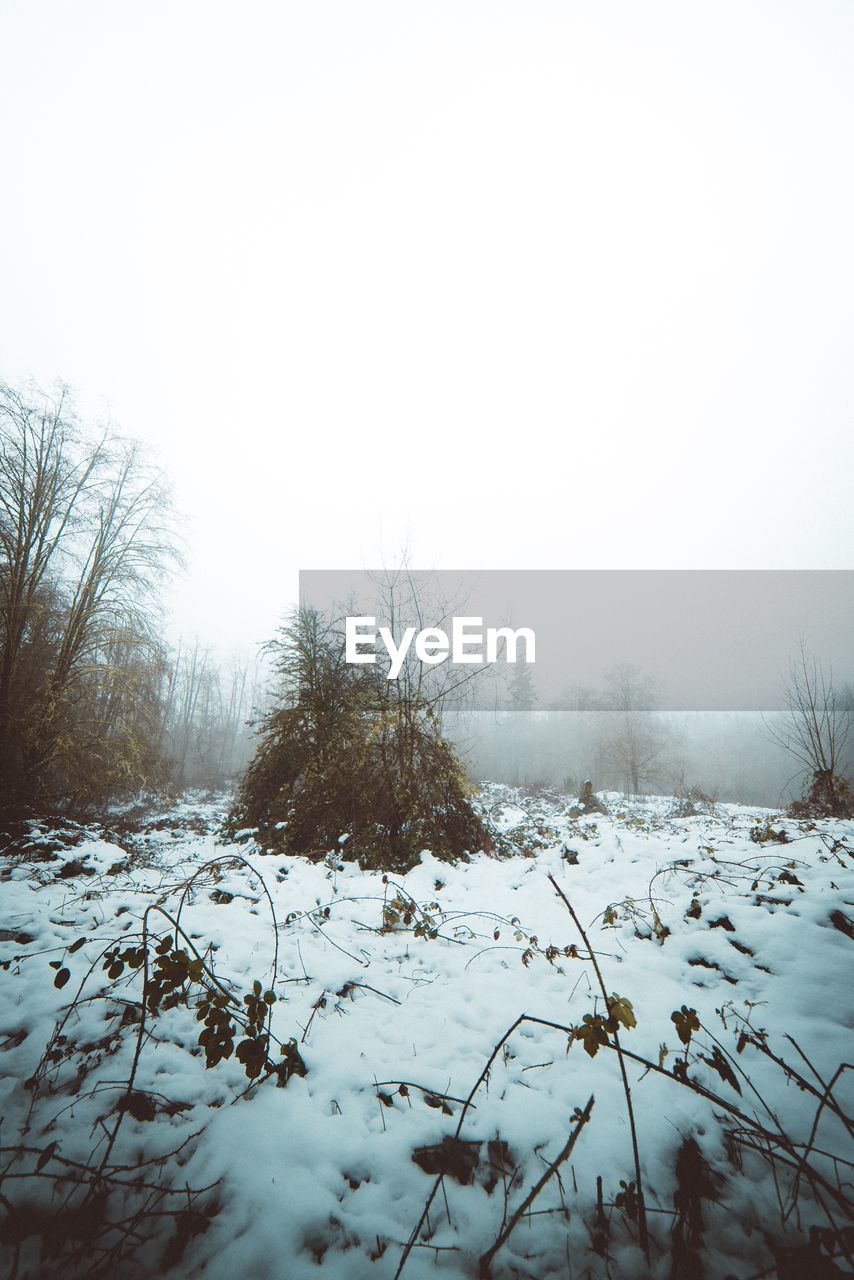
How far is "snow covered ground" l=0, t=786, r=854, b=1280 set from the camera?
59.7 inches

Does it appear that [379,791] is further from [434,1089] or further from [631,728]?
[631,728]

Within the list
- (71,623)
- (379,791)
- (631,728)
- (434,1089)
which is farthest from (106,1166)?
(631,728)

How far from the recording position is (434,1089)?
2.20m

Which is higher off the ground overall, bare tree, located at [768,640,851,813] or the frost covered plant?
bare tree, located at [768,640,851,813]

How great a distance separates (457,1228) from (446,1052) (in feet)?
2.92

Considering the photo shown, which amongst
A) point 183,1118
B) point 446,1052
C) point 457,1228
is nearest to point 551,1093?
point 446,1052

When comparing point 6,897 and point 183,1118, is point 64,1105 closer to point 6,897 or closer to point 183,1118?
point 183,1118

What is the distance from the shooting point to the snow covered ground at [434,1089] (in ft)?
4.97

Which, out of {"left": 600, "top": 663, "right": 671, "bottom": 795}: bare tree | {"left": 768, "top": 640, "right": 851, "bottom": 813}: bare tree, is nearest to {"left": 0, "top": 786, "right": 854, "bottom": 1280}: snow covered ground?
{"left": 768, "top": 640, "right": 851, "bottom": 813}: bare tree

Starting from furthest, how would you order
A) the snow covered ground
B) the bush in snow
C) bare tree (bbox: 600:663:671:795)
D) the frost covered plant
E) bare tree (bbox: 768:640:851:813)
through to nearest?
bare tree (bbox: 600:663:671:795)
bare tree (bbox: 768:640:851:813)
the bush in snow
the snow covered ground
the frost covered plant

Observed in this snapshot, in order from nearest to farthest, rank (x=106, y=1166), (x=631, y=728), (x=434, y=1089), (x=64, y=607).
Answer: (x=106, y=1166), (x=434, y=1089), (x=64, y=607), (x=631, y=728)

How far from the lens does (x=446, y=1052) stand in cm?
245

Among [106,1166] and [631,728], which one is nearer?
[106,1166]

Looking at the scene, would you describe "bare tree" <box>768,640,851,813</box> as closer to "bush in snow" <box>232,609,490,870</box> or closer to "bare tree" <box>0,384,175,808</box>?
"bush in snow" <box>232,609,490,870</box>
